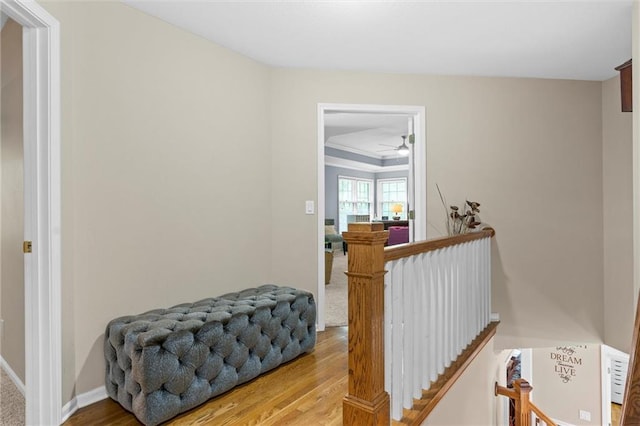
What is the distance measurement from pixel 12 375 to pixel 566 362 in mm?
6669

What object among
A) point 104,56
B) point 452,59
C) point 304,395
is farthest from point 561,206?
point 104,56

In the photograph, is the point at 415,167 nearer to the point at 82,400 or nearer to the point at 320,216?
the point at 320,216

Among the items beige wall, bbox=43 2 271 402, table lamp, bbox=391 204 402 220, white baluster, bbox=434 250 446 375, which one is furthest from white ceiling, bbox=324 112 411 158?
white baluster, bbox=434 250 446 375

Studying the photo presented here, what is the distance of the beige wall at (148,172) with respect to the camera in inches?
79.4

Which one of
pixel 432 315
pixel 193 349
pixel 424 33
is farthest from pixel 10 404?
pixel 424 33

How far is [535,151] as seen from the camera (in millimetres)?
3609

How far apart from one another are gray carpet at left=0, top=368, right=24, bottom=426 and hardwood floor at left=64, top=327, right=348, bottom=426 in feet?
1.09

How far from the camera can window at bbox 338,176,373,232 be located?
9.84m

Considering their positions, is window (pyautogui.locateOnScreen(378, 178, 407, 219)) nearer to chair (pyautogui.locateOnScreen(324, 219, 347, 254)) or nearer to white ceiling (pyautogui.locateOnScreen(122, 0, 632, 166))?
chair (pyautogui.locateOnScreen(324, 219, 347, 254))

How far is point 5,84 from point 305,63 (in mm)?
2179

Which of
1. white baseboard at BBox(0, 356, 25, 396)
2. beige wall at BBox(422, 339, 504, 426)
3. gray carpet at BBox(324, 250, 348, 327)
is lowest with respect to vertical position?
beige wall at BBox(422, 339, 504, 426)

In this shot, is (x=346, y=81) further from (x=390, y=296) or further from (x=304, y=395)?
(x=304, y=395)

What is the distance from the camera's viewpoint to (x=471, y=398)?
279 cm

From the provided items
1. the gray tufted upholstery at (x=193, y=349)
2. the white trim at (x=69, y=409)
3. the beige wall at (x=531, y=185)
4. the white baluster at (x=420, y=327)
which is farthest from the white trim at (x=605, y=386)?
the white trim at (x=69, y=409)
